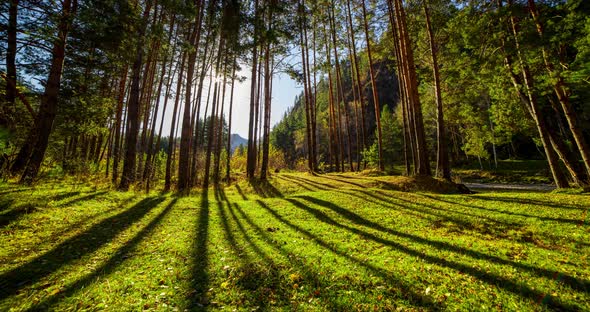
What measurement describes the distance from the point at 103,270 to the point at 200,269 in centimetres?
136

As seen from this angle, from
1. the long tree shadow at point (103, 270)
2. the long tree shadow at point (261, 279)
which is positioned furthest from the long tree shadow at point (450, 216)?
the long tree shadow at point (103, 270)

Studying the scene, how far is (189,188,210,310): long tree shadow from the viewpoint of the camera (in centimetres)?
292

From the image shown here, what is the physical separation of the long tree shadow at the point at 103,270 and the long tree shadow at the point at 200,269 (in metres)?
1.09

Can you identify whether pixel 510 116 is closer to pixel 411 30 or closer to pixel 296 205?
pixel 411 30

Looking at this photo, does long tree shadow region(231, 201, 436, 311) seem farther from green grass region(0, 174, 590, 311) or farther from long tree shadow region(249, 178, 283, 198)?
long tree shadow region(249, 178, 283, 198)

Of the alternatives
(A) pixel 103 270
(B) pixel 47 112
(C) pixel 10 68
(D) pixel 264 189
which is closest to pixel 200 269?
(A) pixel 103 270

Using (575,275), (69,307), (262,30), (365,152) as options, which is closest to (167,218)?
(69,307)

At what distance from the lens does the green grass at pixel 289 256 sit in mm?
2885

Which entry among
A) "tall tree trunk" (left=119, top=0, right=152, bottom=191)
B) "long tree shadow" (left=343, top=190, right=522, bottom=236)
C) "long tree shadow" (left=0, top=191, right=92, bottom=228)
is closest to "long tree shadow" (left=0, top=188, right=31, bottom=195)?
"long tree shadow" (left=0, top=191, right=92, bottom=228)

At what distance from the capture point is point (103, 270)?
3.47 metres

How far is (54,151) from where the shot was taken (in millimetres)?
9398

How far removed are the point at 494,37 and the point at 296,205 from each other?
9293 mm

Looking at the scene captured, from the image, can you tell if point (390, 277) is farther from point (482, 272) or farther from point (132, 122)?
point (132, 122)

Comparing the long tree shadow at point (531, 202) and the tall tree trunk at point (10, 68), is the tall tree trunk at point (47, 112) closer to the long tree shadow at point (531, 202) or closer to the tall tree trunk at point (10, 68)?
the tall tree trunk at point (10, 68)
